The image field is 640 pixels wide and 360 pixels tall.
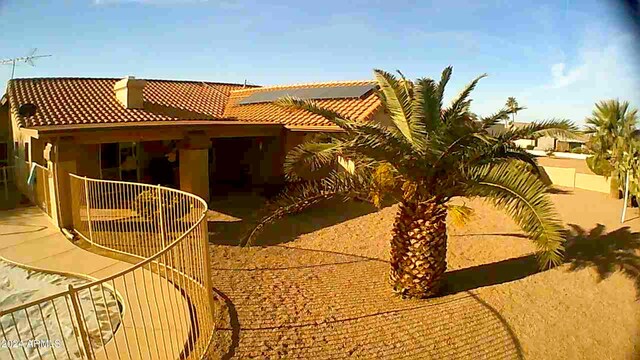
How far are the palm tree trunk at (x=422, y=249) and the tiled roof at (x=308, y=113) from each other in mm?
5677

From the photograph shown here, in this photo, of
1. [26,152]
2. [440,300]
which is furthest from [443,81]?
[26,152]

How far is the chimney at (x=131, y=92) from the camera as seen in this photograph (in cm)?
1433

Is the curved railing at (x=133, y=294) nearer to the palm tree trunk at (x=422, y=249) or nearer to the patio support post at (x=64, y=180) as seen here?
the patio support post at (x=64, y=180)

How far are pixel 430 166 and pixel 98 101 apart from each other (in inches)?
489

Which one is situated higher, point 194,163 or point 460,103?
point 460,103

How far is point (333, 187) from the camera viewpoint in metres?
8.10

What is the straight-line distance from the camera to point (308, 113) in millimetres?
15227

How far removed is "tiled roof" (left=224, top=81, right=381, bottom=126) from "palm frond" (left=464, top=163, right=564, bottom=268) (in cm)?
608

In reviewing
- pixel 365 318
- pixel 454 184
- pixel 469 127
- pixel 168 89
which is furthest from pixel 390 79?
pixel 168 89

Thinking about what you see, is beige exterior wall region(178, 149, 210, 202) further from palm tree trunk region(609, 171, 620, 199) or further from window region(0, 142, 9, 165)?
palm tree trunk region(609, 171, 620, 199)

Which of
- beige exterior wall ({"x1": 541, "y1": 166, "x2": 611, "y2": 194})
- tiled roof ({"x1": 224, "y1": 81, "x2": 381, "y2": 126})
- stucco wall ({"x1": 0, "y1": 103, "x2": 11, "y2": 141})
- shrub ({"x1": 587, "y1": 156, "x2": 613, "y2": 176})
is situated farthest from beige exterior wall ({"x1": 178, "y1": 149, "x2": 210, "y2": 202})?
shrub ({"x1": 587, "y1": 156, "x2": 613, "y2": 176})

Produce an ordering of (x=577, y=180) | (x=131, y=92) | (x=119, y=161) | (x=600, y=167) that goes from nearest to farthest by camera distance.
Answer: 1. (x=131, y=92)
2. (x=119, y=161)
3. (x=600, y=167)
4. (x=577, y=180)

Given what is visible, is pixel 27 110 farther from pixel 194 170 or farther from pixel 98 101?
pixel 194 170

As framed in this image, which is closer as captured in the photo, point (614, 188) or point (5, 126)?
Result: point (614, 188)
